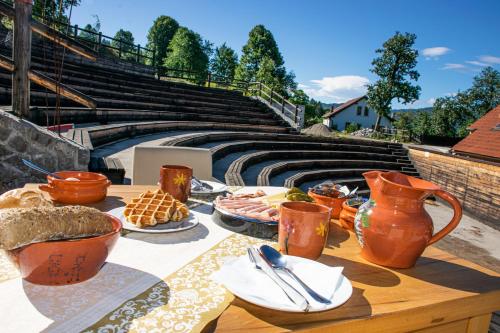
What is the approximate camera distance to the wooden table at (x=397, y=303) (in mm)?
772

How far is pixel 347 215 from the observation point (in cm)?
149

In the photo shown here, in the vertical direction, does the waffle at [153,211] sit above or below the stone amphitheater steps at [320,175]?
above

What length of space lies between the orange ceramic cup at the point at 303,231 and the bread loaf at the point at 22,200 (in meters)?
0.76

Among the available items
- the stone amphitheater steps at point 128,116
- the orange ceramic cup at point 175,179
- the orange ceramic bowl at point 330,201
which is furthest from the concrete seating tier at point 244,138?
the orange ceramic bowl at point 330,201

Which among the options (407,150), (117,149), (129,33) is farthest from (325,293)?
(129,33)

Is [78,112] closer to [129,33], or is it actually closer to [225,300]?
[225,300]

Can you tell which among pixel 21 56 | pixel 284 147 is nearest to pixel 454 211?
pixel 21 56

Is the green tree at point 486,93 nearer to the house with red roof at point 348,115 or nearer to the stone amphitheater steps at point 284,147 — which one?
the house with red roof at point 348,115

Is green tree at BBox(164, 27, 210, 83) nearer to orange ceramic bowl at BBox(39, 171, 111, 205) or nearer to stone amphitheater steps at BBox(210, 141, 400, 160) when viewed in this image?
stone amphitheater steps at BBox(210, 141, 400, 160)

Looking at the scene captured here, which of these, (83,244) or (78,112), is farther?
(78,112)

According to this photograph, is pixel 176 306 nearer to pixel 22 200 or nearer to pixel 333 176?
pixel 22 200

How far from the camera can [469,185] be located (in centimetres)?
1153

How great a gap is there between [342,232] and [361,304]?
621 millimetres

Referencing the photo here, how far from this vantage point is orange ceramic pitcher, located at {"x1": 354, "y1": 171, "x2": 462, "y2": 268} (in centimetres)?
108
